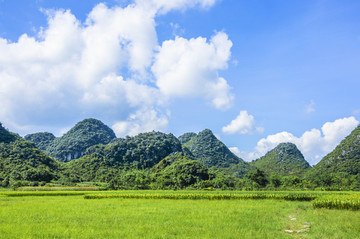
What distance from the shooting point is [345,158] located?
9844 cm

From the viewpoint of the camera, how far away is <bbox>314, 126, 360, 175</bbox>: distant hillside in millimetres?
91681

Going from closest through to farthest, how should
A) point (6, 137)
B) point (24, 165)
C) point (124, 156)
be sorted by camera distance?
1. point (24, 165)
2. point (6, 137)
3. point (124, 156)

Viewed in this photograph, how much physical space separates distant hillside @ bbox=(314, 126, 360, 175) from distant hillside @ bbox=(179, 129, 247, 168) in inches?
2189

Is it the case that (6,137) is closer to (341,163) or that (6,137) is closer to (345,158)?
(341,163)

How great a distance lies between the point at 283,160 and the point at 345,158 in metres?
56.2

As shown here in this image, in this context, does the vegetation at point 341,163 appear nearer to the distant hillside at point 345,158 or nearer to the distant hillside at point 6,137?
the distant hillside at point 345,158

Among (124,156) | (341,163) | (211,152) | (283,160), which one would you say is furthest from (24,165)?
(283,160)

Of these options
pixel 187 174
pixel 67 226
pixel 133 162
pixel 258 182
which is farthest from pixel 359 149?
pixel 67 226

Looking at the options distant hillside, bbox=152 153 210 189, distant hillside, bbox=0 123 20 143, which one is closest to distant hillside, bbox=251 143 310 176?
distant hillside, bbox=152 153 210 189

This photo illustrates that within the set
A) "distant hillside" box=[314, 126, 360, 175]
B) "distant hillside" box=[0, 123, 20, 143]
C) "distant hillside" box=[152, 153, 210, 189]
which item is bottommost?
"distant hillside" box=[152, 153, 210, 189]

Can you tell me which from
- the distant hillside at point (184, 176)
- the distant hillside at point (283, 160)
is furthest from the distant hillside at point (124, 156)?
the distant hillside at point (283, 160)

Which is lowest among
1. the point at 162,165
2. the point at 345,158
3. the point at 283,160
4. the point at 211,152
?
the point at 162,165

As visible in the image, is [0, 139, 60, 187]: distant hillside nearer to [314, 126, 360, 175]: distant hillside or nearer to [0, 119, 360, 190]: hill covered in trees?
[0, 119, 360, 190]: hill covered in trees

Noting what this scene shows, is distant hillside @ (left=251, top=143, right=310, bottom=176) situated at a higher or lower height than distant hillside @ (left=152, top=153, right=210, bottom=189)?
higher
